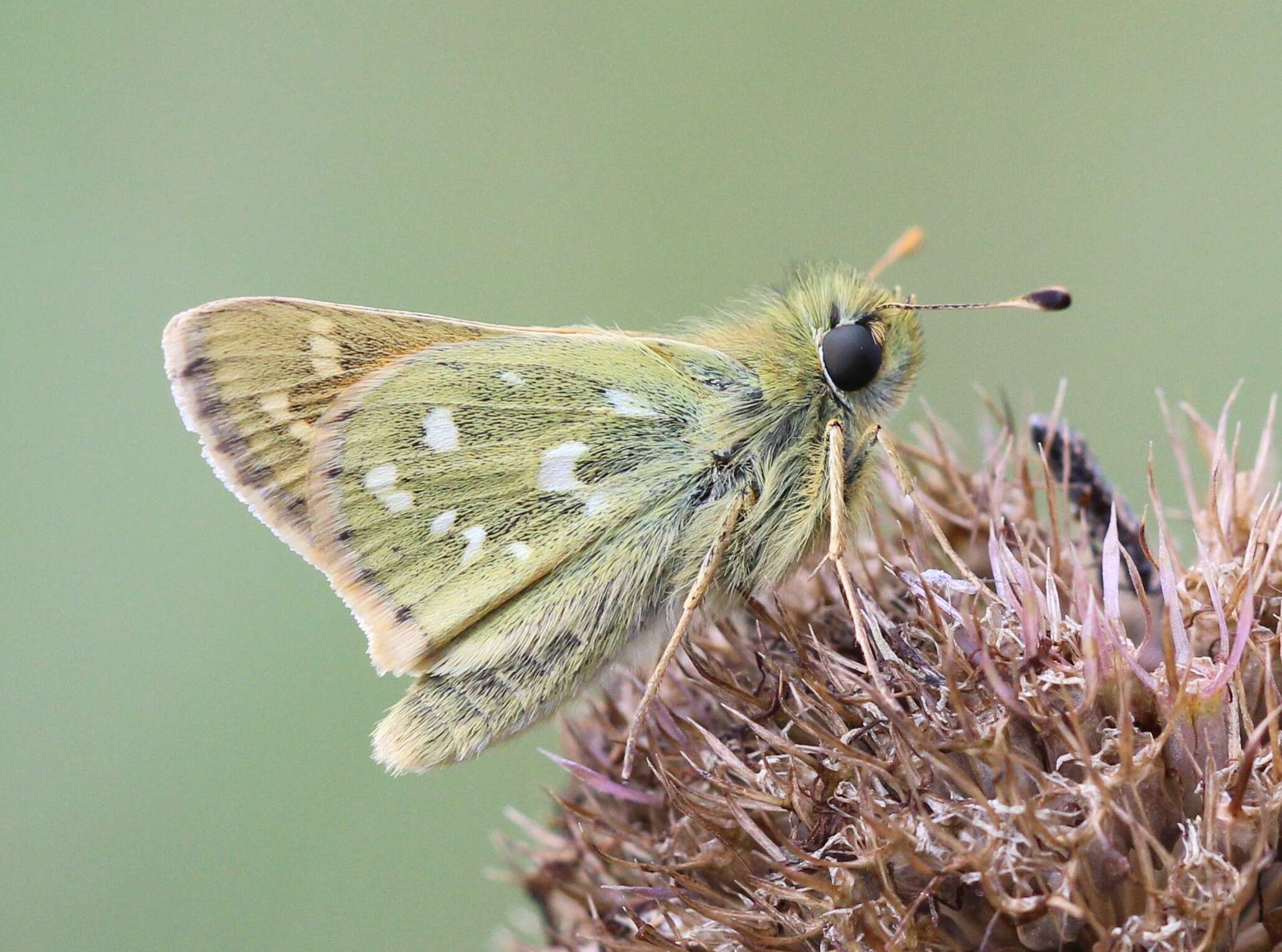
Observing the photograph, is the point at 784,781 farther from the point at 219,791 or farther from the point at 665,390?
the point at 219,791

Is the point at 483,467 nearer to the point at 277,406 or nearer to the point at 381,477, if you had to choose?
the point at 381,477

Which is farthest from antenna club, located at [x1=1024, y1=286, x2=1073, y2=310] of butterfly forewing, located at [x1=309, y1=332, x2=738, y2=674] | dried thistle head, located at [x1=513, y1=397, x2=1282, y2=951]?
butterfly forewing, located at [x1=309, y1=332, x2=738, y2=674]

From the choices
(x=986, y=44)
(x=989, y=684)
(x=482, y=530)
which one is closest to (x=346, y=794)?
(x=482, y=530)

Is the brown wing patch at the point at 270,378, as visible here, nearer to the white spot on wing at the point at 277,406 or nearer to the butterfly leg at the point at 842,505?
the white spot on wing at the point at 277,406

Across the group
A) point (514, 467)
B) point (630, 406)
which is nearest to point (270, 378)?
point (514, 467)

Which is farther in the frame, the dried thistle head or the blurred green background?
the blurred green background

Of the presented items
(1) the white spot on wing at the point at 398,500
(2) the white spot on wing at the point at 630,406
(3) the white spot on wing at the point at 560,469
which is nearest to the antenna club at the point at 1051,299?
(2) the white spot on wing at the point at 630,406

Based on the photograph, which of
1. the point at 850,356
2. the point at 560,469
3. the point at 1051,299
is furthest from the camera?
the point at 560,469

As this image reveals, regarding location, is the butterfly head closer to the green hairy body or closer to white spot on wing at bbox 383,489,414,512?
the green hairy body
